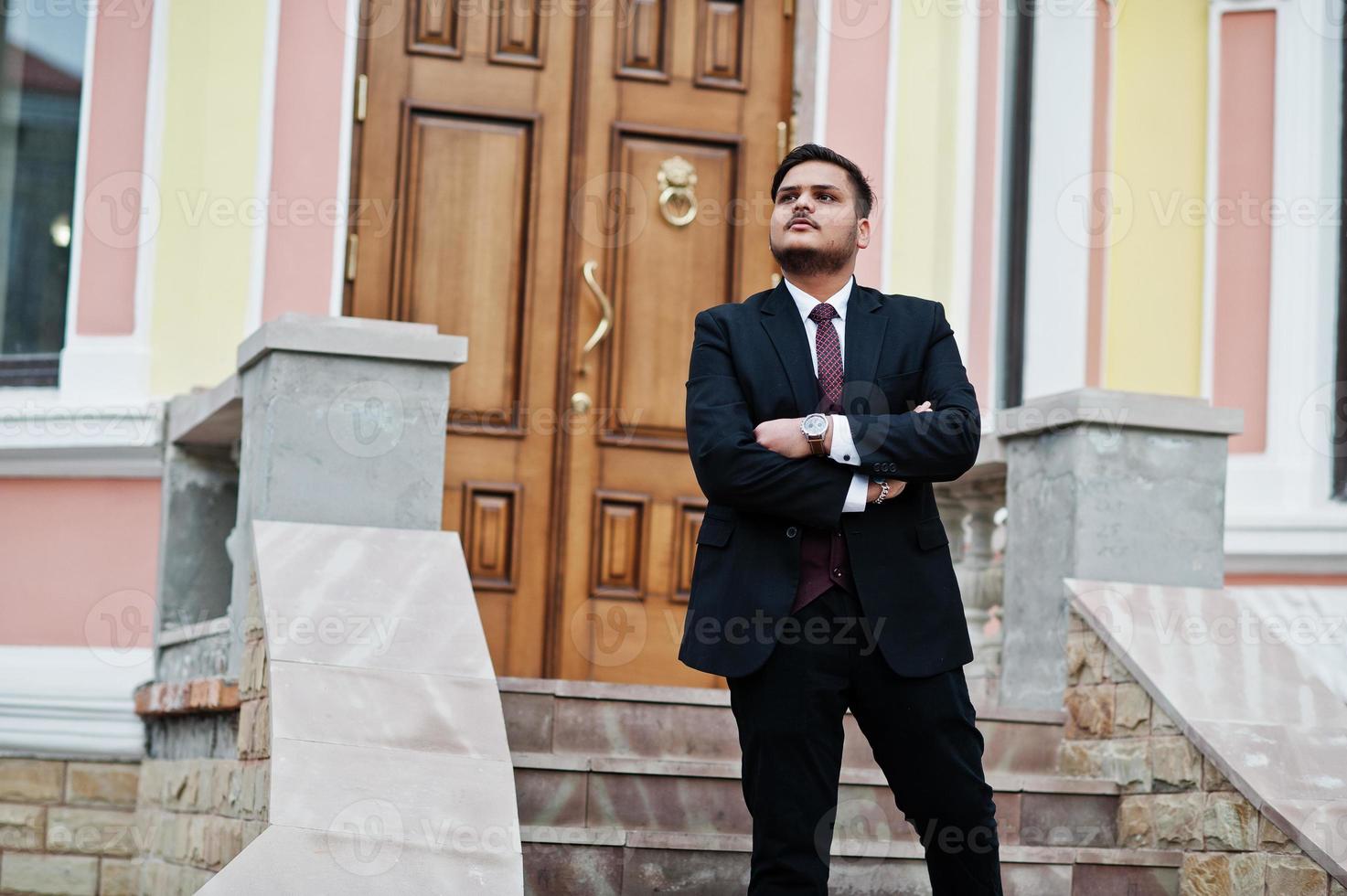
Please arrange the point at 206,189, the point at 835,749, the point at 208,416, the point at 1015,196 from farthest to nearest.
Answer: the point at 1015,196 → the point at 206,189 → the point at 208,416 → the point at 835,749

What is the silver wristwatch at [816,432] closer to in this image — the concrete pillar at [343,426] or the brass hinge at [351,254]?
the concrete pillar at [343,426]

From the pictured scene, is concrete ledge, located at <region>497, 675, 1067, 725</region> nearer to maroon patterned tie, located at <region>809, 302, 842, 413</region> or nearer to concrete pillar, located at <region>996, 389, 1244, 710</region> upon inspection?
concrete pillar, located at <region>996, 389, 1244, 710</region>

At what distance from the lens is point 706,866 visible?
419 cm

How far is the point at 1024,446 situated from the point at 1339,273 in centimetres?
278

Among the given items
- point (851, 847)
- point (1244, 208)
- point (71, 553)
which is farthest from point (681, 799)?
point (1244, 208)

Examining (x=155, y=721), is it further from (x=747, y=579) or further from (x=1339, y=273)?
(x=1339, y=273)

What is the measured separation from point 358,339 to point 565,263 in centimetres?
229

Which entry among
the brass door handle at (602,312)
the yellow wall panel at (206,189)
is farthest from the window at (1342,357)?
the yellow wall panel at (206,189)

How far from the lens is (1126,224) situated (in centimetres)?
757

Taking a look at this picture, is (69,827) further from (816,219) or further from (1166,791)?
(816,219)

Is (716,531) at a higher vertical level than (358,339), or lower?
lower

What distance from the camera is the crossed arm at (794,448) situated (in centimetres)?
308

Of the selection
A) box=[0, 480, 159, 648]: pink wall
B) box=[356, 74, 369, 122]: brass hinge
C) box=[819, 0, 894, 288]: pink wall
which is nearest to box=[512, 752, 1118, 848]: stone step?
box=[0, 480, 159, 648]: pink wall

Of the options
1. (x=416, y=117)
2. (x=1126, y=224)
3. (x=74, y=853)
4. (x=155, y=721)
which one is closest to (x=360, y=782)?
(x=155, y=721)
